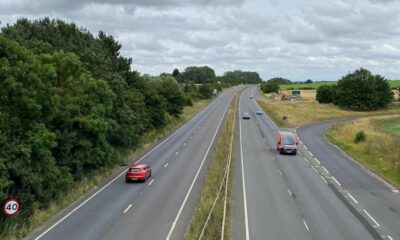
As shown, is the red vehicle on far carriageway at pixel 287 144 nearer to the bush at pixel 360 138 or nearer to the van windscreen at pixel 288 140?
the van windscreen at pixel 288 140

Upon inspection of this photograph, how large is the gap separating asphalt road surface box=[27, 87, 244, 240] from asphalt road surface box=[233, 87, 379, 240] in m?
2.91

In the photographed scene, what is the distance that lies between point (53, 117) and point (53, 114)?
6.19ft

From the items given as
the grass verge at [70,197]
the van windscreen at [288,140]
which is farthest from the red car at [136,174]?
the van windscreen at [288,140]

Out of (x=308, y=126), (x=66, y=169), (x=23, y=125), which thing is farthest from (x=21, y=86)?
(x=308, y=126)

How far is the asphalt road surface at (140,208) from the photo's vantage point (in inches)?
945

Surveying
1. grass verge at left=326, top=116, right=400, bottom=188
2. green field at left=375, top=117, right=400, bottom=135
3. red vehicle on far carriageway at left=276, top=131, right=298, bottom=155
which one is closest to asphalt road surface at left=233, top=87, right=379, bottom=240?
red vehicle on far carriageway at left=276, top=131, right=298, bottom=155

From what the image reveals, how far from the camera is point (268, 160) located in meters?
46.7

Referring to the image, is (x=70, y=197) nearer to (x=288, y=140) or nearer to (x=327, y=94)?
(x=288, y=140)

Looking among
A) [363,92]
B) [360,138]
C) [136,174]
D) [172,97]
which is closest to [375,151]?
[360,138]

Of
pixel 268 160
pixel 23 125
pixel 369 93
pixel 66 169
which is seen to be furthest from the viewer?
pixel 369 93

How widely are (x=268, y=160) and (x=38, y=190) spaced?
23.8 m

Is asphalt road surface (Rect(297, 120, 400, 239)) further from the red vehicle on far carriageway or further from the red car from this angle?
the red car

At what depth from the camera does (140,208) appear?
94.7 ft

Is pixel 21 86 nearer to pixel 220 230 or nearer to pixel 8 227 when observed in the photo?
pixel 8 227
